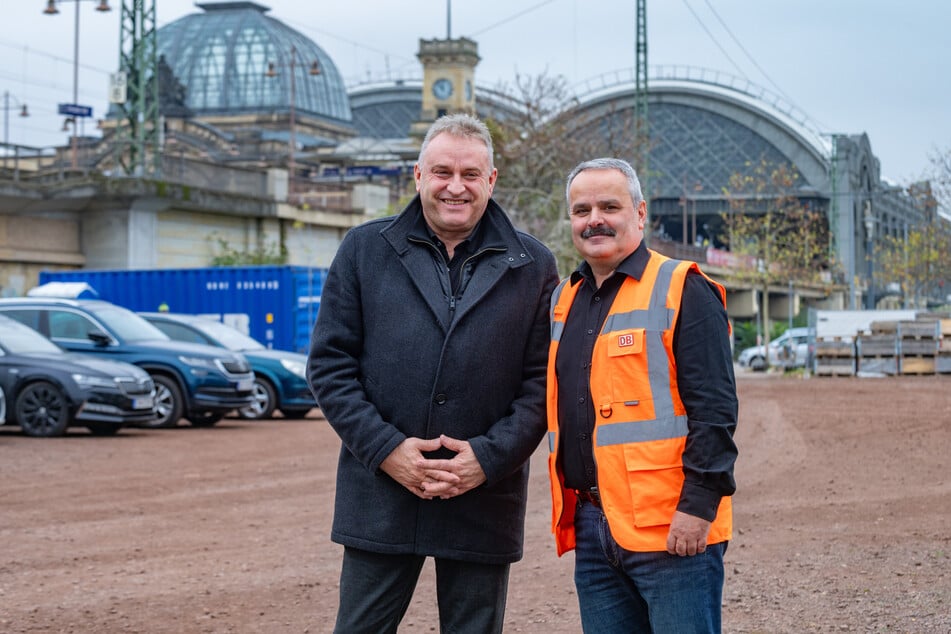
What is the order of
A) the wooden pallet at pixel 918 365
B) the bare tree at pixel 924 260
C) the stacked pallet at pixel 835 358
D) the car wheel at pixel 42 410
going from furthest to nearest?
1. the bare tree at pixel 924 260
2. the stacked pallet at pixel 835 358
3. the wooden pallet at pixel 918 365
4. the car wheel at pixel 42 410

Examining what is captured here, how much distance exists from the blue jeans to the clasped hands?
380 mm

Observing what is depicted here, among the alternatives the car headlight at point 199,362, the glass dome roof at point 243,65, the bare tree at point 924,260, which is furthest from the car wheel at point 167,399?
the glass dome roof at point 243,65

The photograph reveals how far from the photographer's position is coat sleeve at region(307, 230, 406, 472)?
4.67m

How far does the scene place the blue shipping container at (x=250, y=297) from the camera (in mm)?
29406

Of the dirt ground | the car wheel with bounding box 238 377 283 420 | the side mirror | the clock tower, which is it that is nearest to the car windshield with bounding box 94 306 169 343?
the side mirror

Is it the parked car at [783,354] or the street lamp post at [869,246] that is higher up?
the street lamp post at [869,246]

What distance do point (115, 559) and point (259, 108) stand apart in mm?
94895

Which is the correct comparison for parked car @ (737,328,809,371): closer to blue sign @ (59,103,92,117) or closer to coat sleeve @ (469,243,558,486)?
blue sign @ (59,103,92,117)

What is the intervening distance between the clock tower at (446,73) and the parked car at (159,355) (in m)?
72.0

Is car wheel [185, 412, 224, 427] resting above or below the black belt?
below

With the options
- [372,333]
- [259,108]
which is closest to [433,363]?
[372,333]

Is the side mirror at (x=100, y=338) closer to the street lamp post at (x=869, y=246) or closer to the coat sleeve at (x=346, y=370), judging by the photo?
the coat sleeve at (x=346, y=370)

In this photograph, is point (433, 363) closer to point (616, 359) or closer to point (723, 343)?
point (616, 359)

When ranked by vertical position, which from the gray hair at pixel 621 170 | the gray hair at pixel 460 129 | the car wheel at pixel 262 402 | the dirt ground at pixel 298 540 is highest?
the gray hair at pixel 460 129
